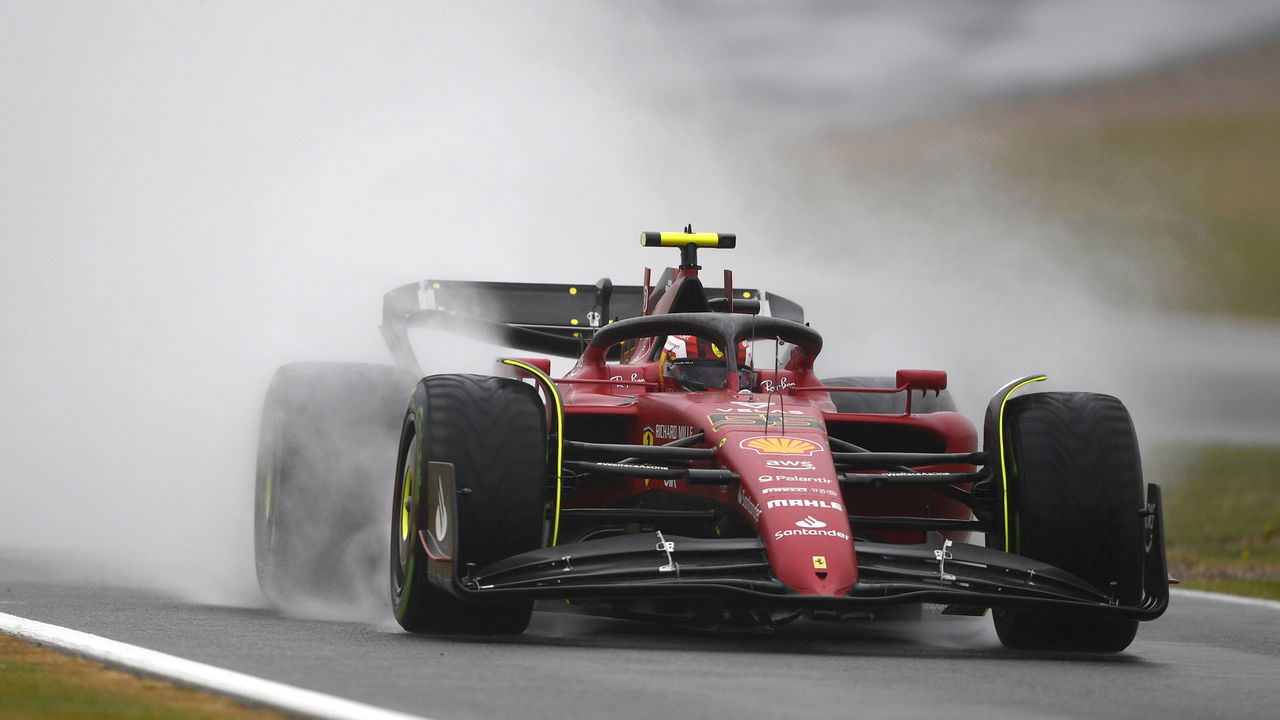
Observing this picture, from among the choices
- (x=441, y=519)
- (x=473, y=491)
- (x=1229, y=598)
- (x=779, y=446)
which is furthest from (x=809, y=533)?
(x=1229, y=598)

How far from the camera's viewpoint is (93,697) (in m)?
5.68

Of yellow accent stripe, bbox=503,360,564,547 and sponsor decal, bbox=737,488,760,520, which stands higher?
yellow accent stripe, bbox=503,360,564,547

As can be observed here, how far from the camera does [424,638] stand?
7746 mm

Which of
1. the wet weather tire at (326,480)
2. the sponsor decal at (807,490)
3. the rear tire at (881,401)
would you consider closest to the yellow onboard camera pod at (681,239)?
the rear tire at (881,401)

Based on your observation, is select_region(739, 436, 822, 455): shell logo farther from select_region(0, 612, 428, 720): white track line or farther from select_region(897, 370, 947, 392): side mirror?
select_region(0, 612, 428, 720): white track line

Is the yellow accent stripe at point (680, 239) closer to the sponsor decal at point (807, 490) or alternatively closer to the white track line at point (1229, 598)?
the sponsor decal at point (807, 490)

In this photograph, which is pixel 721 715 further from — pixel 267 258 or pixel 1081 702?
pixel 267 258

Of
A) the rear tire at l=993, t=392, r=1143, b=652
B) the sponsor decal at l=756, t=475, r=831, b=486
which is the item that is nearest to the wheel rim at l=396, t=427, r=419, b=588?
the sponsor decal at l=756, t=475, r=831, b=486

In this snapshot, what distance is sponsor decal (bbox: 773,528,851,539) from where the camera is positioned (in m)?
7.39

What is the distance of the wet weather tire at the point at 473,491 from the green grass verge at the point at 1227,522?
8741mm

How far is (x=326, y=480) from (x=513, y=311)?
286cm

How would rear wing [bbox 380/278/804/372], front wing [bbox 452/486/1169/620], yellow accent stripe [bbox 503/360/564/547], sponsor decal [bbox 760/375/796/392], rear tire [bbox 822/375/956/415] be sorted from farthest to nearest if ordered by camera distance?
1. rear wing [bbox 380/278/804/372]
2. rear tire [bbox 822/375/956/415]
3. sponsor decal [bbox 760/375/796/392]
4. yellow accent stripe [bbox 503/360/564/547]
5. front wing [bbox 452/486/1169/620]

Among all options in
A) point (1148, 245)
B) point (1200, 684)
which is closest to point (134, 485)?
point (1200, 684)

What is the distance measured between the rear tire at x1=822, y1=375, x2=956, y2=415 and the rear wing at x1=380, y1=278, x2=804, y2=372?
1223 millimetres
